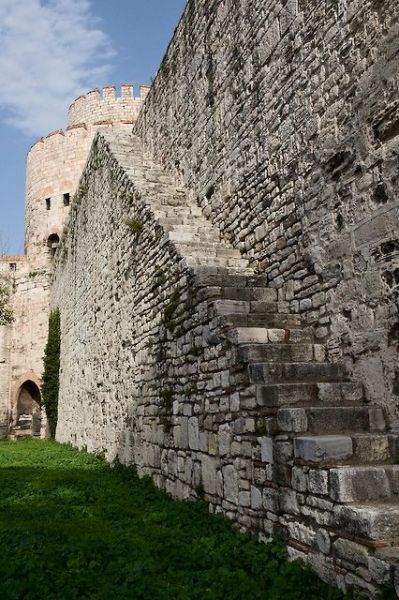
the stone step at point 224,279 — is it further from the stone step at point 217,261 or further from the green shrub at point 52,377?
the green shrub at point 52,377

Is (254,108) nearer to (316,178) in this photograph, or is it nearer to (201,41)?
(316,178)

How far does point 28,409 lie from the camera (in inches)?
937

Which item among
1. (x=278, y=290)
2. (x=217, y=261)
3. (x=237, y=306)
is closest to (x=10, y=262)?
(x=217, y=261)

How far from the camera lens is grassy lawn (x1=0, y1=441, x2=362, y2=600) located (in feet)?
12.3

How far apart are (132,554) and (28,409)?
2048 cm

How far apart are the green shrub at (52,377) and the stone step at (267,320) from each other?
15030mm

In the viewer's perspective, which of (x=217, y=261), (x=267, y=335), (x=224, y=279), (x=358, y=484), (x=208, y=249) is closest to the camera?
(x=358, y=484)

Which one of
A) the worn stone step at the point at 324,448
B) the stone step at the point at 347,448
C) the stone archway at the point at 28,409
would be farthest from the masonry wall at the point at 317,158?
the stone archway at the point at 28,409

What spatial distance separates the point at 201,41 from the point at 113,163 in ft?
10.9

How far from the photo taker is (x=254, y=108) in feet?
24.8

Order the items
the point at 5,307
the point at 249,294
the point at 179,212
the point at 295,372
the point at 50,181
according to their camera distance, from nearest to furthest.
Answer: the point at 295,372 < the point at 249,294 < the point at 179,212 < the point at 5,307 < the point at 50,181

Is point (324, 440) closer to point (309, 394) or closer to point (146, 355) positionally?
point (309, 394)

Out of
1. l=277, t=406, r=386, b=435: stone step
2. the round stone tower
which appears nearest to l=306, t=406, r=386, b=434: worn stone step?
l=277, t=406, r=386, b=435: stone step

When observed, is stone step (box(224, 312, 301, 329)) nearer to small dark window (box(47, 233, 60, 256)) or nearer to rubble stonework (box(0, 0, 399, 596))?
rubble stonework (box(0, 0, 399, 596))
